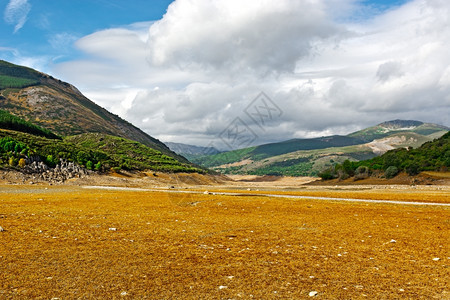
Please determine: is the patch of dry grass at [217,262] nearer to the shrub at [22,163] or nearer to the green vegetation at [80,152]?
the shrub at [22,163]

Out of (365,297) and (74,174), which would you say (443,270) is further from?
(74,174)

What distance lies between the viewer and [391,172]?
4449 inches

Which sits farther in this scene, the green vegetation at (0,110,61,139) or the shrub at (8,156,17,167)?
the green vegetation at (0,110,61,139)

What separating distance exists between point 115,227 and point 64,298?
11.3 metres

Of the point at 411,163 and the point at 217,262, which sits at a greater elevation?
the point at 411,163

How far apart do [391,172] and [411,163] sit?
23.7ft

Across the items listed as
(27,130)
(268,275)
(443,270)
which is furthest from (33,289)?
(27,130)

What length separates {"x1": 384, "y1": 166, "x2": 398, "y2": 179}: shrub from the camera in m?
Answer: 113

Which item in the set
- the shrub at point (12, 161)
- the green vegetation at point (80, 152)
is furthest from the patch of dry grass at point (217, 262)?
the green vegetation at point (80, 152)

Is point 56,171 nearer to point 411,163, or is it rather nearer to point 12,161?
point 12,161

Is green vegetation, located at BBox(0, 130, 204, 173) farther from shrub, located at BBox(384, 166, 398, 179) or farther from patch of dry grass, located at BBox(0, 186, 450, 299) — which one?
shrub, located at BBox(384, 166, 398, 179)

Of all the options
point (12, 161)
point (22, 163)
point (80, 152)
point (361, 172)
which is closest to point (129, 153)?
point (80, 152)

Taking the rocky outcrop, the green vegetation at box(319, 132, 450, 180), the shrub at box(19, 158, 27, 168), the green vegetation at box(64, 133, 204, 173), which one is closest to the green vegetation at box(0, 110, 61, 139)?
the green vegetation at box(64, 133, 204, 173)

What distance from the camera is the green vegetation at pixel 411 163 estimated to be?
108m
